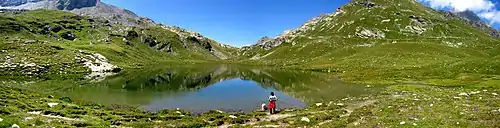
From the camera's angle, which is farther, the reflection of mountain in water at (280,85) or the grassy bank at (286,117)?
the reflection of mountain in water at (280,85)

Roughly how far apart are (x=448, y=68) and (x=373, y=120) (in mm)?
75953

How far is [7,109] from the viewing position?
119 feet

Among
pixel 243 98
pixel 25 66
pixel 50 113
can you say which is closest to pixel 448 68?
pixel 243 98

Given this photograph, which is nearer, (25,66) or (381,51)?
(25,66)

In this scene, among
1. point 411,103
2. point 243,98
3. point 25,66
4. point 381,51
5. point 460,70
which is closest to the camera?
point 411,103

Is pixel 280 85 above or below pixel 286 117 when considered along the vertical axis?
above

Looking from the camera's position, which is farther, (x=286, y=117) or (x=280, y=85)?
(x=280, y=85)

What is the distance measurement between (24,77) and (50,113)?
6688cm

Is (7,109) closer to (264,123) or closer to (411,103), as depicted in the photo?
(264,123)

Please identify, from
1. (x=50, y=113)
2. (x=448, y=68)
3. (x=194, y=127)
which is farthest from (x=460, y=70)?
(x=50, y=113)

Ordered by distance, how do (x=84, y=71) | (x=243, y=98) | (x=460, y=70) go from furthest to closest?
(x=84, y=71) < (x=460, y=70) < (x=243, y=98)

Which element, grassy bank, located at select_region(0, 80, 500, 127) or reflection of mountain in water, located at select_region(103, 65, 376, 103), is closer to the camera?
grassy bank, located at select_region(0, 80, 500, 127)

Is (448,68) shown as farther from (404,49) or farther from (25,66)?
(25,66)

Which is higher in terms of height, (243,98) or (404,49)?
(404,49)
